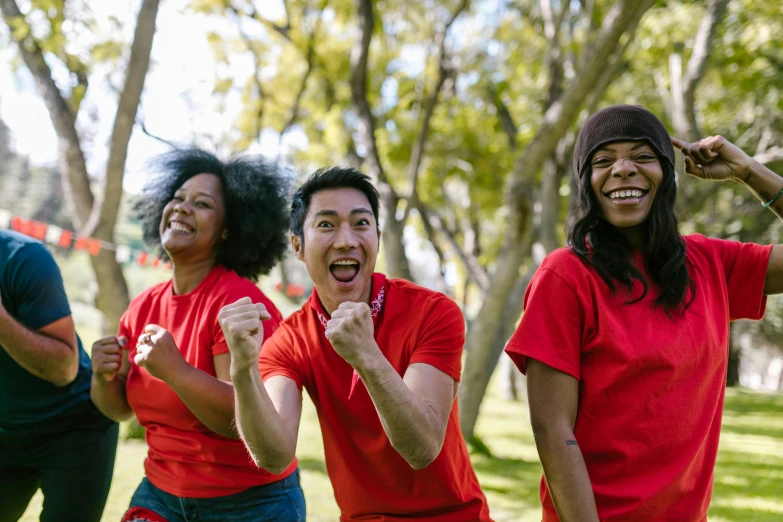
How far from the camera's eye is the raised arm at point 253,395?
6.44 feet

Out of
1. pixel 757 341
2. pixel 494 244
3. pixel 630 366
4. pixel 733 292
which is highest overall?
pixel 494 244

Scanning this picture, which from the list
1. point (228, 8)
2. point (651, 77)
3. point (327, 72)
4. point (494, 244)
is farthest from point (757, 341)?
point (228, 8)

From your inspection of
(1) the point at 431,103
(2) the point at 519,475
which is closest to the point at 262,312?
(2) the point at 519,475

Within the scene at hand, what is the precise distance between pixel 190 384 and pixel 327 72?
9931 millimetres

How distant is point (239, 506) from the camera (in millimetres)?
2654

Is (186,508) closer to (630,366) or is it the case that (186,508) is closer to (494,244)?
(630,366)

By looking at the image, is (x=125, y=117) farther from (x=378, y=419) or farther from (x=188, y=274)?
(x=378, y=419)

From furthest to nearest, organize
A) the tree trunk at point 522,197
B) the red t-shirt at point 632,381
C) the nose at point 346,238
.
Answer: the tree trunk at point 522,197 → the nose at point 346,238 → the red t-shirt at point 632,381

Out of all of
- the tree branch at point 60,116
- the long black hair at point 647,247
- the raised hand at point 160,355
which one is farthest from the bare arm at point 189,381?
the tree branch at point 60,116

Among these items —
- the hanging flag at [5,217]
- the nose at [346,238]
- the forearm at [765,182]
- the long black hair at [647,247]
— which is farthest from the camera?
the hanging flag at [5,217]

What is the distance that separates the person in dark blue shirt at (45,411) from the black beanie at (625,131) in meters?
2.31

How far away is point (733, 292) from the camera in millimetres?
2338

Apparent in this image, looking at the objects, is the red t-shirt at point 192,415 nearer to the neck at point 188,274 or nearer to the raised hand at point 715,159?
the neck at point 188,274

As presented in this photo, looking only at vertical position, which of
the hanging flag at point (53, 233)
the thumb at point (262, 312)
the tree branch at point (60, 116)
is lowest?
the thumb at point (262, 312)
